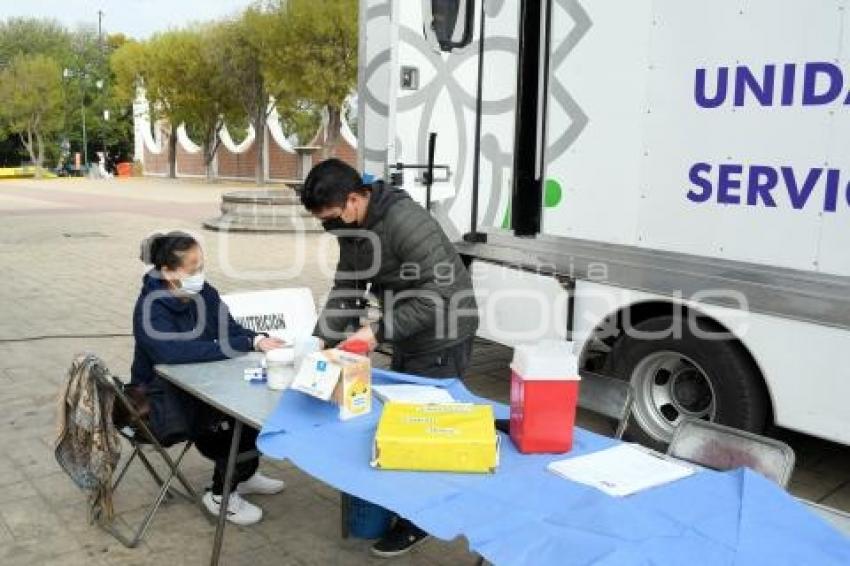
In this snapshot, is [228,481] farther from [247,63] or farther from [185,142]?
[185,142]

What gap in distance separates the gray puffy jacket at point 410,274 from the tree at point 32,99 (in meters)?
46.3

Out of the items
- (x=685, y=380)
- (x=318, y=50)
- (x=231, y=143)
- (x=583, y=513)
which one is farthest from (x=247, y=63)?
(x=583, y=513)

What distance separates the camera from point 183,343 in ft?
10.5

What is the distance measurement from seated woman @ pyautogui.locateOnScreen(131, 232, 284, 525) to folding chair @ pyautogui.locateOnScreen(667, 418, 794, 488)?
5.43 feet

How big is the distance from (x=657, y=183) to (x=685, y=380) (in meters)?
1.03

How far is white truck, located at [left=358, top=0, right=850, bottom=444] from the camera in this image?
331cm

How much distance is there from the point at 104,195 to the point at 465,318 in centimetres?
2451

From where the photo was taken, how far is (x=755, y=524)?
1.88 meters

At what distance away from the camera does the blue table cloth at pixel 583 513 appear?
5.81ft

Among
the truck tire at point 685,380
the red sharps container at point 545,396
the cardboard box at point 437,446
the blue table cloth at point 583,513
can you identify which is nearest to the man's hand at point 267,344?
the blue table cloth at point 583,513

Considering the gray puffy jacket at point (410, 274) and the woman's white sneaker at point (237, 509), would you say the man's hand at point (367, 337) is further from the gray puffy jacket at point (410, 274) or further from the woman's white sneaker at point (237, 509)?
the woman's white sneaker at point (237, 509)

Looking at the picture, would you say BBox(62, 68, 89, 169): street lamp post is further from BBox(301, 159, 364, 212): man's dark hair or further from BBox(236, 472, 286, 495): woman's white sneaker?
BBox(301, 159, 364, 212): man's dark hair

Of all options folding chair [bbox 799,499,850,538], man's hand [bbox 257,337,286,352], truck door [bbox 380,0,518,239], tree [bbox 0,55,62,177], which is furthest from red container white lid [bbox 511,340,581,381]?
tree [bbox 0,55,62,177]

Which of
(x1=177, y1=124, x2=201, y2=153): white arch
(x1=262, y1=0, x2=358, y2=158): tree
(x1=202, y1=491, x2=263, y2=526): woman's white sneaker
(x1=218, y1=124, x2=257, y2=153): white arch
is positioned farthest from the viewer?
(x1=177, y1=124, x2=201, y2=153): white arch
